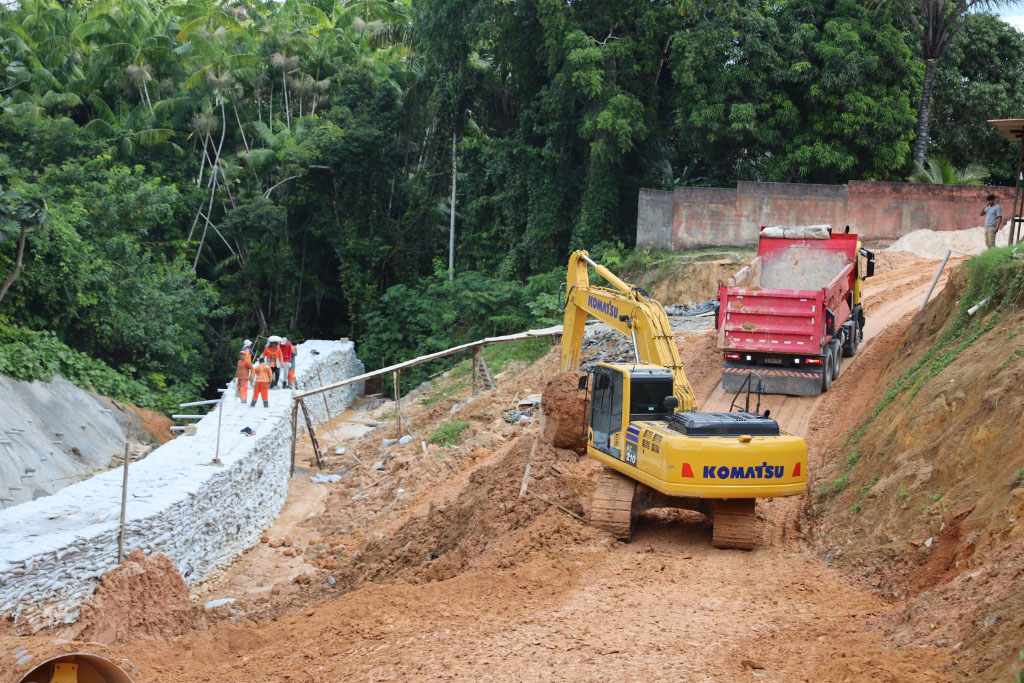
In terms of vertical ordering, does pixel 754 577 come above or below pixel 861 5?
below

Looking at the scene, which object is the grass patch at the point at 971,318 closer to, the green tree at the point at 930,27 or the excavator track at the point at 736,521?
the excavator track at the point at 736,521

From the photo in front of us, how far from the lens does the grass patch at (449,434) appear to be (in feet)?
65.2

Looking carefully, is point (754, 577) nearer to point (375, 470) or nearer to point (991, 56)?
point (375, 470)

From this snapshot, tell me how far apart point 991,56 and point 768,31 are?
27.5 ft

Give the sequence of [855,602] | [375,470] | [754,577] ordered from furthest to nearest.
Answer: [375,470]
[754,577]
[855,602]

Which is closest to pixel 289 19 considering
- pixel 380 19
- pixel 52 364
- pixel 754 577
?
pixel 380 19

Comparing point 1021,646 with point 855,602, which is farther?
point 855,602

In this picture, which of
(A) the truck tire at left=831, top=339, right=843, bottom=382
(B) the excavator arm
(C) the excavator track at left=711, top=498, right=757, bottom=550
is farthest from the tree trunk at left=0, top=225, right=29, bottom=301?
(A) the truck tire at left=831, top=339, right=843, bottom=382

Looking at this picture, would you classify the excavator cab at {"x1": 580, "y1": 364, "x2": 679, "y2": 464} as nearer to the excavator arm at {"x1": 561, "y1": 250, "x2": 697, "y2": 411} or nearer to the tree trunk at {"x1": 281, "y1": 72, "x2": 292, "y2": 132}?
the excavator arm at {"x1": 561, "y1": 250, "x2": 697, "y2": 411}

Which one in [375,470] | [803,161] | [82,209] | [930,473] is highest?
[803,161]

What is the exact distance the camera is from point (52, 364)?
2100 cm

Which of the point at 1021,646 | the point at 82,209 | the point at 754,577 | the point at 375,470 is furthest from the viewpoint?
the point at 82,209

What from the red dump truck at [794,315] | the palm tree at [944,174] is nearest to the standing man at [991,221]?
the red dump truck at [794,315]

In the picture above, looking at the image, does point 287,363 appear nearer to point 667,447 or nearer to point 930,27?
point 667,447
